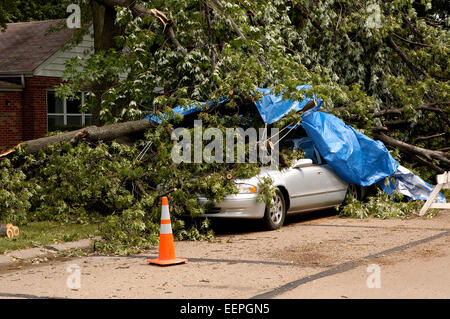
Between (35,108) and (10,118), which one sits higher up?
(35,108)

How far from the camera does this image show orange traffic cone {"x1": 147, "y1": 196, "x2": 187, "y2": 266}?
8.11 meters

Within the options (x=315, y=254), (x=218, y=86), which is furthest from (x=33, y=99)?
(x=315, y=254)

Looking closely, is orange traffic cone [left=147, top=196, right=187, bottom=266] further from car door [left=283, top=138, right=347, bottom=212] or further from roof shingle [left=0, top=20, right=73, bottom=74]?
roof shingle [left=0, top=20, right=73, bottom=74]

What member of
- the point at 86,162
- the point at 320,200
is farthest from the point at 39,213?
the point at 320,200

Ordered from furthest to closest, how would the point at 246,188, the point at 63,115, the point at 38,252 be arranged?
the point at 63,115
the point at 246,188
the point at 38,252

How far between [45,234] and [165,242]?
3.27 meters

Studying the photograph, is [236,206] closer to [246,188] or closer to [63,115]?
[246,188]

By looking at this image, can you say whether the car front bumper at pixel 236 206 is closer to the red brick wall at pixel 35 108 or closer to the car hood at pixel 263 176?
the car hood at pixel 263 176

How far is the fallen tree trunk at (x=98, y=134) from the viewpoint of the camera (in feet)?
39.9

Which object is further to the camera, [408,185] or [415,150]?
[415,150]

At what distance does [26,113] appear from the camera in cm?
2169

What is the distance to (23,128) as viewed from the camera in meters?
21.7

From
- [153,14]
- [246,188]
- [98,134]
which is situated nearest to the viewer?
[246,188]

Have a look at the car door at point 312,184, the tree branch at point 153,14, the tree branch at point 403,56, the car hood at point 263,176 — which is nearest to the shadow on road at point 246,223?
the car door at point 312,184
